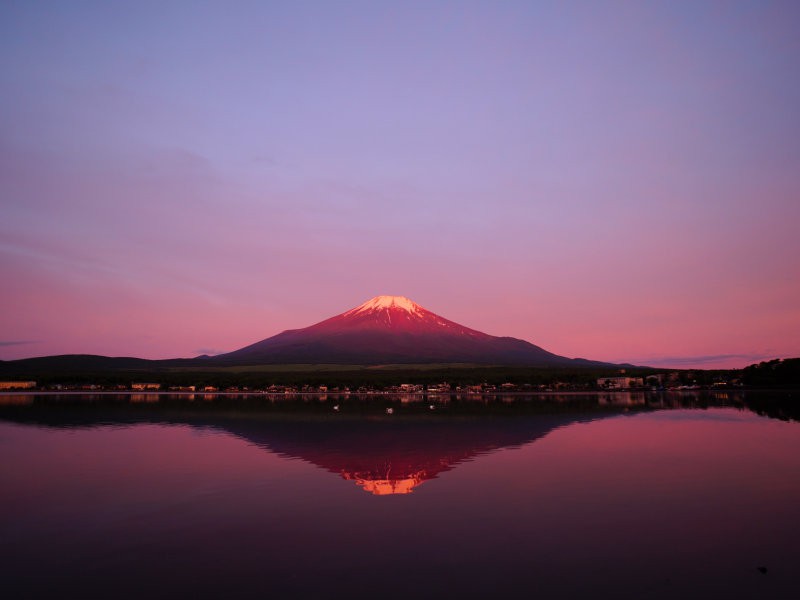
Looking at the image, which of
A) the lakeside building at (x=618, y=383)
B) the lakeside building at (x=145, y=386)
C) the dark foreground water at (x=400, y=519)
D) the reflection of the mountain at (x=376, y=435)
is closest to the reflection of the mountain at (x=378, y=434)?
the reflection of the mountain at (x=376, y=435)

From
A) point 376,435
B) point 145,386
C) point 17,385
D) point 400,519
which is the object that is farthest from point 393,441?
point 17,385

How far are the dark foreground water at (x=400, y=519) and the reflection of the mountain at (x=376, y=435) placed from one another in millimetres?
369

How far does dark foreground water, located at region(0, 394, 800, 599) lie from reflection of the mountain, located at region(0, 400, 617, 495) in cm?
37

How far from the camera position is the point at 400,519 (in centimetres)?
1817

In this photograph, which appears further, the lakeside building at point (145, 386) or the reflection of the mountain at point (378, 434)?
the lakeside building at point (145, 386)

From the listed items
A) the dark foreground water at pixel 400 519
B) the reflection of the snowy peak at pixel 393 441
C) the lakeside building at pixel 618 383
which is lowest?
the dark foreground water at pixel 400 519

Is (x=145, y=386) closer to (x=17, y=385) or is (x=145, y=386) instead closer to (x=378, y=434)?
(x=17, y=385)

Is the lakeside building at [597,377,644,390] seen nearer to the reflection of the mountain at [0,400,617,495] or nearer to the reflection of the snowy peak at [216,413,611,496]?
the reflection of the mountain at [0,400,617,495]

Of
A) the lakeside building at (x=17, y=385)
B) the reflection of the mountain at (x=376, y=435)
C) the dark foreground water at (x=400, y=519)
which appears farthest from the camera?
the lakeside building at (x=17, y=385)

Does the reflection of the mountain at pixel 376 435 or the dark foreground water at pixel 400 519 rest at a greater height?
the reflection of the mountain at pixel 376 435

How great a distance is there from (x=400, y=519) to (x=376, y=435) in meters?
25.3

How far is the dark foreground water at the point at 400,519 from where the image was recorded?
1293cm

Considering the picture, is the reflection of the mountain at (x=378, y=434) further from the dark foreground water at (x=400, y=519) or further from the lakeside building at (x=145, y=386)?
the lakeside building at (x=145, y=386)

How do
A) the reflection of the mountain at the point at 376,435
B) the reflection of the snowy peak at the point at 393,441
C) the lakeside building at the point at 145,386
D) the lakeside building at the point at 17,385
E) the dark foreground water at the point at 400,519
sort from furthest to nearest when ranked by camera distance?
the lakeside building at the point at 145,386 → the lakeside building at the point at 17,385 → the reflection of the mountain at the point at 376,435 → the reflection of the snowy peak at the point at 393,441 → the dark foreground water at the point at 400,519
